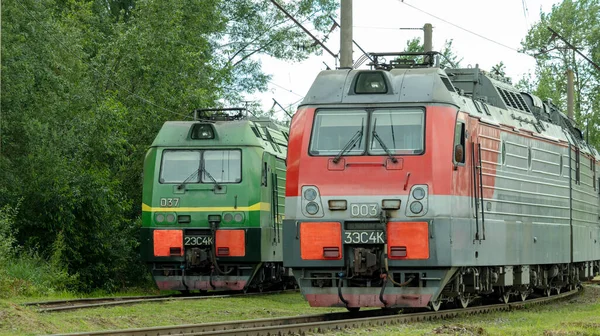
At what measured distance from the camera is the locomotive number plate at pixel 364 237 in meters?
16.3

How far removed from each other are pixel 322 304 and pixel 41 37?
14052 mm

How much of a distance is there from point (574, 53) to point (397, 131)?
192ft

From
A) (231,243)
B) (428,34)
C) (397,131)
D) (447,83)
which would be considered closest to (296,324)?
(397,131)

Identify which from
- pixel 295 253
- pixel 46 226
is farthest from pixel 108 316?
pixel 46 226

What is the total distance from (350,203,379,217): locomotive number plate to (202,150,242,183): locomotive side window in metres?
7.89

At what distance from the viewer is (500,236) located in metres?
19.0

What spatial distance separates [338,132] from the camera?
16.8 meters

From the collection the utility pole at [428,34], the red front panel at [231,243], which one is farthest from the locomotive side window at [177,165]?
the utility pole at [428,34]

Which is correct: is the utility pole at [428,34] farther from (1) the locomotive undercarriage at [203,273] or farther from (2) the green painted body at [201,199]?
(1) the locomotive undercarriage at [203,273]

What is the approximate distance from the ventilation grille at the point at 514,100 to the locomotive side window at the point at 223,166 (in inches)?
239

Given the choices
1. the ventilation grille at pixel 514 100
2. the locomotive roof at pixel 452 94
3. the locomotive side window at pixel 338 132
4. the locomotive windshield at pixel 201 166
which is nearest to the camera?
the locomotive side window at pixel 338 132

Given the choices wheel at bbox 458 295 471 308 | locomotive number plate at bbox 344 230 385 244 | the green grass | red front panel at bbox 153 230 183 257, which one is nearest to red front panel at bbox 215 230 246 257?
red front panel at bbox 153 230 183 257

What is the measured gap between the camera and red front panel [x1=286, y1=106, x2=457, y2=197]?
1639 centimetres

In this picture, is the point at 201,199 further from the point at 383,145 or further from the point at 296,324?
the point at 296,324
